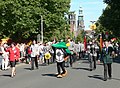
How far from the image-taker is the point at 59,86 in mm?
14445

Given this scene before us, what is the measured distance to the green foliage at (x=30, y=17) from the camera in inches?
1612

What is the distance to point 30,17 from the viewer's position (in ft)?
147

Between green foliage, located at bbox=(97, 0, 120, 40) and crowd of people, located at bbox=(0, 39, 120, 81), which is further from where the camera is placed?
green foliage, located at bbox=(97, 0, 120, 40)

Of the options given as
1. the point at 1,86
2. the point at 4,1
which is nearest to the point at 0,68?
the point at 1,86

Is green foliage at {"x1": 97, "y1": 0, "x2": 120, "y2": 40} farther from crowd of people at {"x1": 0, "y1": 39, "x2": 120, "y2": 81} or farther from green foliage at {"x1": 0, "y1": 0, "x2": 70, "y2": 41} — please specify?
crowd of people at {"x1": 0, "y1": 39, "x2": 120, "y2": 81}

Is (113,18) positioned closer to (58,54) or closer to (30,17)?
(30,17)

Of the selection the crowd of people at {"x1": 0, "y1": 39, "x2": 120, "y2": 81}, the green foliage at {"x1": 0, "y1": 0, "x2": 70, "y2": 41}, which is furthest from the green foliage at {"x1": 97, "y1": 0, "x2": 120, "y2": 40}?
the crowd of people at {"x1": 0, "y1": 39, "x2": 120, "y2": 81}

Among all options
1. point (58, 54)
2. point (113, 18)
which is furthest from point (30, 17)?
point (58, 54)

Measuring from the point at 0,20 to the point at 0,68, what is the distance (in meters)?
18.7

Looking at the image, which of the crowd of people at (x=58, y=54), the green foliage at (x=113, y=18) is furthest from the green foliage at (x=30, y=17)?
the crowd of people at (x=58, y=54)

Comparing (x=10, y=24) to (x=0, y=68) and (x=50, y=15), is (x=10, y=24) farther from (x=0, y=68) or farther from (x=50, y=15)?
(x=0, y=68)

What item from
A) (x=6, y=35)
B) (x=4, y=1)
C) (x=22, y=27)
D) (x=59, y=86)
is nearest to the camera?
(x=59, y=86)

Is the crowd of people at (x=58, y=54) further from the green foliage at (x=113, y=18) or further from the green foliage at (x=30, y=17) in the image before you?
the green foliage at (x=113, y=18)

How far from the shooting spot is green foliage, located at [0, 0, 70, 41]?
40.9 m
